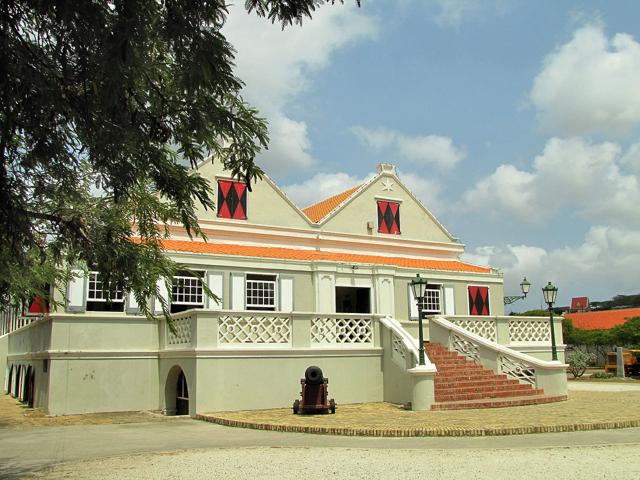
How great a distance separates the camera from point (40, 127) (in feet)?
19.6

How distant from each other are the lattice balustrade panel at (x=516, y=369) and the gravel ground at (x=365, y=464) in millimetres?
8171

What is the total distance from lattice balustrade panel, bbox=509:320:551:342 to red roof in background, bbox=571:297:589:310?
77961 mm

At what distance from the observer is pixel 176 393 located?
61.4ft

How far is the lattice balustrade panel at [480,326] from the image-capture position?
21469 mm

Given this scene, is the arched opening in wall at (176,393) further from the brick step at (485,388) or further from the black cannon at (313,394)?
the brick step at (485,388)

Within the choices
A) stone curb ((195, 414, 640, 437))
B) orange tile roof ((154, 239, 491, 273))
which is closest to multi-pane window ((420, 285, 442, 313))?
orange tile roof ((154, 239, 491, 273))

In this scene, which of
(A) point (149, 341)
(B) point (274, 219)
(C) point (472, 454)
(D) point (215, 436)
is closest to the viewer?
(C) point (472, 454)

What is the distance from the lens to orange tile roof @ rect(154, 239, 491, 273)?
21533 mm

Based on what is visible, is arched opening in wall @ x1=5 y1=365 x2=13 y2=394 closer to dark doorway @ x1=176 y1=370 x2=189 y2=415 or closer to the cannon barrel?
dark doorway @ x1=176 y1=370 x2=189 y2=415

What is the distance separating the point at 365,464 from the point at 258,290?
13.3 metres

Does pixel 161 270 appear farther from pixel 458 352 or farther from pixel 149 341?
pixel 458 352

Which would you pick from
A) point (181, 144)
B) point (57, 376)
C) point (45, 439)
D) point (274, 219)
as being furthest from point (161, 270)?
point (274, 219)

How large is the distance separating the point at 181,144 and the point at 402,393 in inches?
513

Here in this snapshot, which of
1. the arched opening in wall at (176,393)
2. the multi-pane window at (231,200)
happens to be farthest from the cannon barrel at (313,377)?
the multi-pane window at (231,200)
